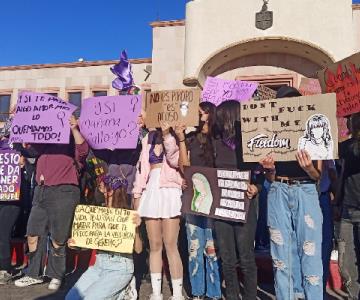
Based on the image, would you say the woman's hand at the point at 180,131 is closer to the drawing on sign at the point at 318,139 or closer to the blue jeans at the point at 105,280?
the drawing on sign at the point at 318,139

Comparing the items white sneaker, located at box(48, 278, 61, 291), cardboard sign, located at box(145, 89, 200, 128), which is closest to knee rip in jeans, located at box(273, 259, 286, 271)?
cardboard sign, located at box(145, 89, 200, 128)

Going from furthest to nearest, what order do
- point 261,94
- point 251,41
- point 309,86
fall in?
point 251,41, point 261,94, point 309,86

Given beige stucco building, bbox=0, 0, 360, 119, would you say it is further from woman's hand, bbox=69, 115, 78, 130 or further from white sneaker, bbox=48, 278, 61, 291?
white sneaker, bbox=48, 278, 61, 291

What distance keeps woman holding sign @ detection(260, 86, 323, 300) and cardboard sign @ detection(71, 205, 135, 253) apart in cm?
128

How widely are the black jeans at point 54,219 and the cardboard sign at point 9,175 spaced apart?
21.2 inches

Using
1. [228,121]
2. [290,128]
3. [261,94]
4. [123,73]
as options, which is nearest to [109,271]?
[228,121]

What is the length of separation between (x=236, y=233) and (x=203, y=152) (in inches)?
30.8

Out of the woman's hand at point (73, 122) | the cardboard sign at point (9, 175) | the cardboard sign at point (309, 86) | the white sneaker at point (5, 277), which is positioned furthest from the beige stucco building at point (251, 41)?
the white sneaker at point (5, 277)

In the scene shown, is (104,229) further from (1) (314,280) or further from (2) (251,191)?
(1) (314,280)

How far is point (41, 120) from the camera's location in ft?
14.4

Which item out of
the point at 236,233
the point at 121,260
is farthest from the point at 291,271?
the point at 121,260

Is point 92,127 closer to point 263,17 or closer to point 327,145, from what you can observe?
point 327,145

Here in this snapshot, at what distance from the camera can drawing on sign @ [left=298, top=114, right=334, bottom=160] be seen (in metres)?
3.04

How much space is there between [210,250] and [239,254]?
461 mm
